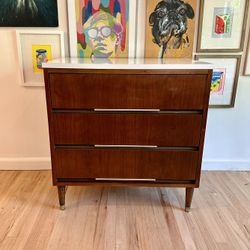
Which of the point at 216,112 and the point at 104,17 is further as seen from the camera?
the point at 216,112

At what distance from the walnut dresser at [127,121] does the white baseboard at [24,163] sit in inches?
24.6

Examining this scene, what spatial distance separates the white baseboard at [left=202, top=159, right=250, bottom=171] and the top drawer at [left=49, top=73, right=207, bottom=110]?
3.15 feet

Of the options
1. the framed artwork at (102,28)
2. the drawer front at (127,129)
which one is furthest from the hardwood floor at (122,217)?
the framed artwork at (102,28)

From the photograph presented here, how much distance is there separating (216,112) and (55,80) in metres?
1.34

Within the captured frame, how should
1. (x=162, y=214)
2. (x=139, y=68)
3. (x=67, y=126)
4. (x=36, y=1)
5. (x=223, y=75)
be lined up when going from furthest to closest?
(x=223, y=75) → (x=36, y=1) → (x=162, y=214) → (x=67, y=126) → (x=139, y=68)

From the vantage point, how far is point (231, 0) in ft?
5.68

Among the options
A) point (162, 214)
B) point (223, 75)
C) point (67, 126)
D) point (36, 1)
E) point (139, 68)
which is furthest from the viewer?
point (223, 75)

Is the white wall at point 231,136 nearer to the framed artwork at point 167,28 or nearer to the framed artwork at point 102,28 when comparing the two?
the framed artwork at point 167,28

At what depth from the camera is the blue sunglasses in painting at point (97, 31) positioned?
175cm

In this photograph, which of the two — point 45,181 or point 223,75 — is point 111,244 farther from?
point 223,75

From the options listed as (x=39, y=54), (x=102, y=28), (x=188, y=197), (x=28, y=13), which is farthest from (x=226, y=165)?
(x=28, y=13)

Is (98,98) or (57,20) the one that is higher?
(57,20)

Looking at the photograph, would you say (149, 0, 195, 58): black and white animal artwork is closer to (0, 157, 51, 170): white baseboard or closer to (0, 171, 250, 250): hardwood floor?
(0, 171, 250, 250): hardwood floor

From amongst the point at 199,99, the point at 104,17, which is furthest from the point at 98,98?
the point at 104,17
